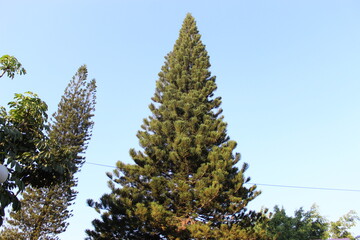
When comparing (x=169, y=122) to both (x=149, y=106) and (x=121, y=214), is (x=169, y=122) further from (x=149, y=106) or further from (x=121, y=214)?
(x=121, y=214)

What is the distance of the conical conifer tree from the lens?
813 centimetres

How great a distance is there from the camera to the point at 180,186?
27.4 ft

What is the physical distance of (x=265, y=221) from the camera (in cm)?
955

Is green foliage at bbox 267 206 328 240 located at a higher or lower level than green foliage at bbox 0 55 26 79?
higher

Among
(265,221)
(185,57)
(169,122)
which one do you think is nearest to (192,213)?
(265,221)

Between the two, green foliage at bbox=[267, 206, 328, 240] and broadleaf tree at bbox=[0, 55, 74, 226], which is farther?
green foliage at bbox=[267, 206, 328, 240]

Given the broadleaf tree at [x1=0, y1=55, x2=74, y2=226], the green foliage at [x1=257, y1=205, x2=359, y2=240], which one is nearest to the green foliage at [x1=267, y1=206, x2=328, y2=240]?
the green foliage at [x1=257, y1=205, x2=359, y2=240]

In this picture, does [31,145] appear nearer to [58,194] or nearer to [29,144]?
[29,144]

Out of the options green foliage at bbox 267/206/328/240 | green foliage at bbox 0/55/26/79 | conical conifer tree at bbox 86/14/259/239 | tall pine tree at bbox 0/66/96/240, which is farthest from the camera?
green foliage at bbox 267/206/328/240

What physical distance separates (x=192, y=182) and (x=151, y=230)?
1.97m

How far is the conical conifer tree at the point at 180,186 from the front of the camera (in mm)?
8133

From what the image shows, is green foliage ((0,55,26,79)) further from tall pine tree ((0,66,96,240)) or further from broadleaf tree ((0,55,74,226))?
tall pine tree ((0,66,96,240))

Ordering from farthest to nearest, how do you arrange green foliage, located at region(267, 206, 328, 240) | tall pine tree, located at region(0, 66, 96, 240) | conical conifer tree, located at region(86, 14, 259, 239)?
green foliage, located at region(267, 206, 328, 240), tall pine tree, located at region(0, 66, 96, 240), conical conifer tree, located at region(86, 14, 259, 239)

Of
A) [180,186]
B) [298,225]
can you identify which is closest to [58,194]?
[180,186]
